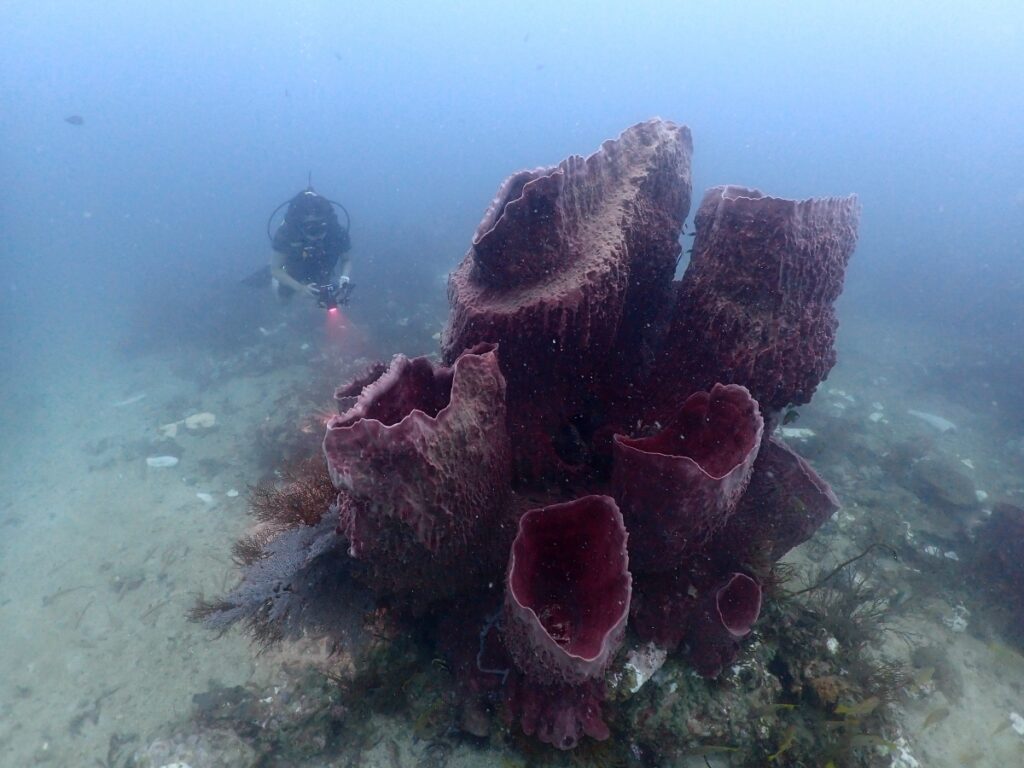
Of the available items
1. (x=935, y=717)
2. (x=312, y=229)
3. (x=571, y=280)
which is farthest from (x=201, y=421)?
(x=935, y=717)

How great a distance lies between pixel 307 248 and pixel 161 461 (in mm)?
5547

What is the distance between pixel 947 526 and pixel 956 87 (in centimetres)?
18948

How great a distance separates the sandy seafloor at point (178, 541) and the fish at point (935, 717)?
0.05m

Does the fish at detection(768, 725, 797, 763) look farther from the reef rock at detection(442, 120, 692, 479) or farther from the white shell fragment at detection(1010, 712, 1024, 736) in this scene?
the white shell fragment at detection(1010, 712, 1024, 736)

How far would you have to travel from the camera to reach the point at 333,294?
38.2 feet

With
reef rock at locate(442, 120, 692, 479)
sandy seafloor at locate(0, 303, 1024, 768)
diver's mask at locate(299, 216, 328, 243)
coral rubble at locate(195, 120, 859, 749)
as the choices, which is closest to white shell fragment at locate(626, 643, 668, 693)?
coral rubble at locate(195, 120, 859, 749)

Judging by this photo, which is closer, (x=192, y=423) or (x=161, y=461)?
(x=161, y=461)

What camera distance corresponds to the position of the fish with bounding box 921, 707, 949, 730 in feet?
13.4

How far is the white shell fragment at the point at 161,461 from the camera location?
956 centimetres

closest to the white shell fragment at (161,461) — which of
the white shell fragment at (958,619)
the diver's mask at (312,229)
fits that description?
the diver's mask at (312,229)

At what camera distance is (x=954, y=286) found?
1051 inches

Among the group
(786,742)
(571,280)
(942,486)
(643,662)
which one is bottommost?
(942,486)

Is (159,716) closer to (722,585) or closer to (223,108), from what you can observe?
(722,585)

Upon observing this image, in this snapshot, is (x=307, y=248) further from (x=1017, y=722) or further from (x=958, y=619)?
(x=1017, y=722)
